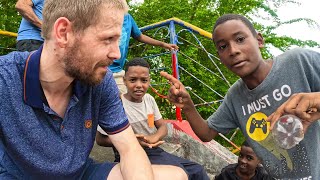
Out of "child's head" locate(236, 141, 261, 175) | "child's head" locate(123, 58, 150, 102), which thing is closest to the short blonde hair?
"child's head" locate(123, 58, 150, 102)

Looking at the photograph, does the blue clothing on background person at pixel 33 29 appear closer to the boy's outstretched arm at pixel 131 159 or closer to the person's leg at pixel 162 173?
the boy's outstretched arm at pixel 131 159

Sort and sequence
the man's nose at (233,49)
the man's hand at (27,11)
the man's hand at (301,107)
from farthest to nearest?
the man's hand at (27,11) < the man's nose at (233,49) < the man's hand at (301,107)

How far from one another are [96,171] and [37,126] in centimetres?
42

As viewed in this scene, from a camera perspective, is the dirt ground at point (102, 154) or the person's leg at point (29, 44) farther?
the dirt ground at point (102, 154)

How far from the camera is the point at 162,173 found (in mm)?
1815

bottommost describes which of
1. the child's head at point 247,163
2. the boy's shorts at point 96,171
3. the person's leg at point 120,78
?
the child's head at point 247,163

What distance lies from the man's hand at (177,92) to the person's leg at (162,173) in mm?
622

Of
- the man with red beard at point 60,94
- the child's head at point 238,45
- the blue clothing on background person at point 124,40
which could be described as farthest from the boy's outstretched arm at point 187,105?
the blue clothing on background person at point 124,40

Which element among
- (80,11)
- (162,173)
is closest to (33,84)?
(80,11)

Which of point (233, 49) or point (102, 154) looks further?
point (102, 154)

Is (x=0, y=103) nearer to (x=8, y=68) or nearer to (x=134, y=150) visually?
(x=8, y=68)

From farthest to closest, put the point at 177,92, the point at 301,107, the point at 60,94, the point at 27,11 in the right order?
the point at 27,11, the point at 177,92, the point at 60,94, the point at 301,107

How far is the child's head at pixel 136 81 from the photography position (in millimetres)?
3322

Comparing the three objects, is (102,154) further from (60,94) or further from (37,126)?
(37,126)
